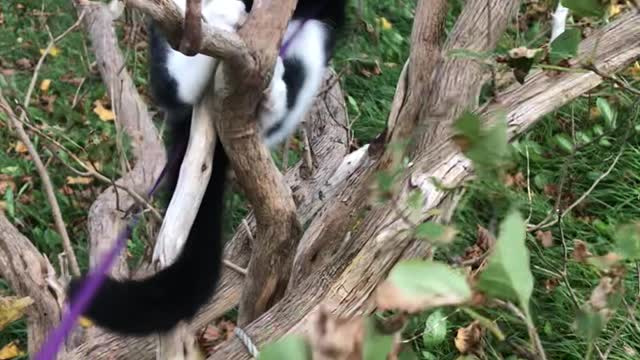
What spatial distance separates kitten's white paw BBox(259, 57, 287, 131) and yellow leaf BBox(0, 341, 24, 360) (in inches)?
38.9

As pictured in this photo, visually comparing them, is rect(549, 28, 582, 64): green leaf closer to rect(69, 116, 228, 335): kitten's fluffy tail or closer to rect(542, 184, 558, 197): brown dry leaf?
rect(69, 116, 228, 335): kitten's fluffy tail

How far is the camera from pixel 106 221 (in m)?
2.11

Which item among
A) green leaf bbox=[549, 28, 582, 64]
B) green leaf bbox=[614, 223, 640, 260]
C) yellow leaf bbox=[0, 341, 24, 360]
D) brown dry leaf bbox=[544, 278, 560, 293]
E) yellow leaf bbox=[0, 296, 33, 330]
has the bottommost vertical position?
yellow leaf bbox=[0, 341, 24, 360]

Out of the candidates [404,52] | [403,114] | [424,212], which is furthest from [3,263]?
[404,52]

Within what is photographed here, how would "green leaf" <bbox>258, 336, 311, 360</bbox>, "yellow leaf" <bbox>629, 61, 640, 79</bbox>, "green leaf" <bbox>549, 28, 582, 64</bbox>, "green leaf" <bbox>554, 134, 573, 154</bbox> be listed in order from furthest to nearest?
"yellow leaf" <bbox>629, 61, 640, 79</bbox>, "green leaf" <bbox>554, 134, 573, 154</bbox>, "green leaf" <bbox>549, 28, 582, 64</bbox>, "green leaf" <bbox>258, 336, 311, 360</bbox>

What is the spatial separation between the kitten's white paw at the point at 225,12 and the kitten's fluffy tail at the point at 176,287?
272mm

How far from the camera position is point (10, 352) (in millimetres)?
2135

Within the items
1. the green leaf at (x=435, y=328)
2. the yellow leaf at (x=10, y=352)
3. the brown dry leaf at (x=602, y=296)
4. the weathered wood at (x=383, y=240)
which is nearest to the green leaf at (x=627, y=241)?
the brown dry leaf at (x=602, y=296)

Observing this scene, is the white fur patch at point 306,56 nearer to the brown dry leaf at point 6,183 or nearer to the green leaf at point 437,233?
the green leaf at point 437,233

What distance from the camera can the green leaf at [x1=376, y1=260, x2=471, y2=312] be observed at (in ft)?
1.31

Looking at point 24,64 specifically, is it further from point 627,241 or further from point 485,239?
point 627,241

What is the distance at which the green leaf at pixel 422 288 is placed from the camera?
0.40 m

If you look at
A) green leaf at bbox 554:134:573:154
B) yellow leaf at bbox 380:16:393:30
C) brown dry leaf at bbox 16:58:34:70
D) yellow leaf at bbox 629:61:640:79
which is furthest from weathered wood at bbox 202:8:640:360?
brown dry leaf at bbox 16:58:34:70

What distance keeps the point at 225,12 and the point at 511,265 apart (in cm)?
128
